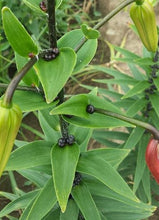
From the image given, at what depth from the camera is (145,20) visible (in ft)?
2.48

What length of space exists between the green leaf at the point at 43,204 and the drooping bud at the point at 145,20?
0.41 meters

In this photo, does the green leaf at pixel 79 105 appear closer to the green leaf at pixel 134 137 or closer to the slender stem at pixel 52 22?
the slender stem at pixel 52 22

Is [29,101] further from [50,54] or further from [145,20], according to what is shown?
[145,20]

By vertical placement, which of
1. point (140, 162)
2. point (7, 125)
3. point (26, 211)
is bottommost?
point (140, 162)

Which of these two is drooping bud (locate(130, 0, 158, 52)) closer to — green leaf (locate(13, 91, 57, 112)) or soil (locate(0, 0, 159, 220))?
green leaf (locate(13, 91, 57, 112))

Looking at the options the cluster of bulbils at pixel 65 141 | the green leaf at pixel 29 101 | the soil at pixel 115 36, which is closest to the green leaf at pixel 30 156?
the cluster of bulbils at pixel 65 141

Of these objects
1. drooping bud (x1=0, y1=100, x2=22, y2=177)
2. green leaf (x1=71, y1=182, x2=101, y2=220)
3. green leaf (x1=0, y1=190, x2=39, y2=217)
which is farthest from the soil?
drooping bud (x1=0, y1=100, x2=22, y2=177)

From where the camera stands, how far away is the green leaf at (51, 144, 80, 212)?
815mm

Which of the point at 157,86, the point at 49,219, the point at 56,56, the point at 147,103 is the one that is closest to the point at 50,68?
the point at 56,56

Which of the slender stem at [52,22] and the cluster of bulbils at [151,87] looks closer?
the slender stem at [52,22]

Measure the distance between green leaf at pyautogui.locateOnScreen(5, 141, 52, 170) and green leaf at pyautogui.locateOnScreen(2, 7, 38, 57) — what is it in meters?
0.27

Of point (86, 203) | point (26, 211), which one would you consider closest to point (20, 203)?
point (26, 211)

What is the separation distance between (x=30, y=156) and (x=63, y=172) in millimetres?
105

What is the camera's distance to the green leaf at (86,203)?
3.22ft
